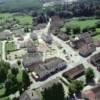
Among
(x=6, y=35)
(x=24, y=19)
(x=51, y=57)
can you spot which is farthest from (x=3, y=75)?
(x=24, y=19)

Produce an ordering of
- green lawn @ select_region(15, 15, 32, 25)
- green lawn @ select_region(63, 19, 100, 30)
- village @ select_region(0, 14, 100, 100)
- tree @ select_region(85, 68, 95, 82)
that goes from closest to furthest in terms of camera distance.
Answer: village @ select_region(0, 14, 100, 100)
tree @ select_region(85, 68, 95, 82)
green lawn @ select_region(63, 19, 100, 30)
green lawn @ select_region(15, 15, 32, 25)

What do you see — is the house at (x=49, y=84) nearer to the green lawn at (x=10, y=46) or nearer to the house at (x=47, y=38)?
the green lawn at (x=10, y=46)

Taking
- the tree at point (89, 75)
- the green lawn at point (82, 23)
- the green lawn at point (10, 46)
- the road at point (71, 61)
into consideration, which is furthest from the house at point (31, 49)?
the green lawn at point (82, 23)

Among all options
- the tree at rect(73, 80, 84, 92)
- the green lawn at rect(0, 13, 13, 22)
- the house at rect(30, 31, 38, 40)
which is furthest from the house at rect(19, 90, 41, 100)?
the green lawn at rect(0, 13, 13, 22)

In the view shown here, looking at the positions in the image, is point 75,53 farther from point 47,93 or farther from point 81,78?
point 47,93

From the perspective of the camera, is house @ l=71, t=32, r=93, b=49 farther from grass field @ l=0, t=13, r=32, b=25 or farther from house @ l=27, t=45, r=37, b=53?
grass field @ l=0, t=13, r=32, b=25
